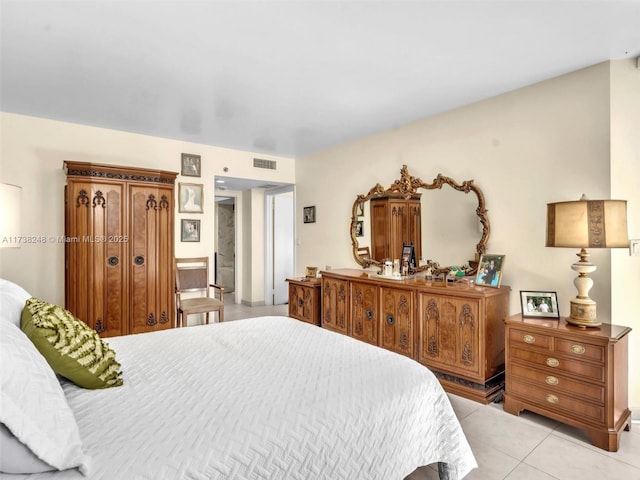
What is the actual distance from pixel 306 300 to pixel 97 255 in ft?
7.98

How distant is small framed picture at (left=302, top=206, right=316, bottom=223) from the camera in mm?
5406

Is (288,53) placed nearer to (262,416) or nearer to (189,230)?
(262,416)

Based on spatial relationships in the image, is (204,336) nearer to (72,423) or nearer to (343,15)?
(72,423)

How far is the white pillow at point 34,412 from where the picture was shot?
3.02 ft

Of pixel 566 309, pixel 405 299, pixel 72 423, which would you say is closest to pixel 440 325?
pixel 405 299

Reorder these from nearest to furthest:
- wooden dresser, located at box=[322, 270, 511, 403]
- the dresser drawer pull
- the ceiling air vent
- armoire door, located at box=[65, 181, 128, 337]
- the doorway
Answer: the dresser drawer pull, wooden dresser, located at box=[322, 270, 511, 403], armoire door, located at box=[65, 181, 128, 337], the ceiling air vent, the doorway

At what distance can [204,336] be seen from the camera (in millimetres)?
2277

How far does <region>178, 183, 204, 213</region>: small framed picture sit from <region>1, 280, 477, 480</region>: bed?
2.95m

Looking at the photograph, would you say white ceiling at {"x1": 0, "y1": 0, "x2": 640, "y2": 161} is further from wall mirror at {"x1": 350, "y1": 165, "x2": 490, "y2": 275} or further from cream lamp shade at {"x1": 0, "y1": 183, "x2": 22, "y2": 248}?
cream lamp shade at {"x1": 0, "y1": 183, "x2": 22, "y2": 248}

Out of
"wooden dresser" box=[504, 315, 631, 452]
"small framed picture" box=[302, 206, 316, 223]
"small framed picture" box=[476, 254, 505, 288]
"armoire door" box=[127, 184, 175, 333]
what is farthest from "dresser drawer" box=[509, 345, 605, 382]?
"armoire door" box=[127, 184, 175, 333]

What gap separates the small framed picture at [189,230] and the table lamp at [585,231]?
4.10m

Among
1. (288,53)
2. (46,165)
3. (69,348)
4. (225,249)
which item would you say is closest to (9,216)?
(69,348)

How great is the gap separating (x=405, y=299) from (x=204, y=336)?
1.87 m

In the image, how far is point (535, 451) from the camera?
7.09 ft
